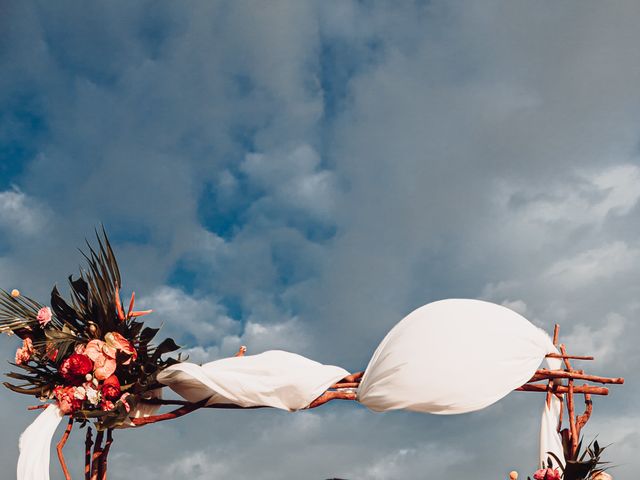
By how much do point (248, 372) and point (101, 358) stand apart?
1.01 metres

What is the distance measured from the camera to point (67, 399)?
4.45 m

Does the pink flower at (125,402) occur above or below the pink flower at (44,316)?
below

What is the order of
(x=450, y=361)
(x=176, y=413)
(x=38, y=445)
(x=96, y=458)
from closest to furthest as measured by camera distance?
(x=450, y=361) < (x=38, y=445) < (x=96, y=458) < (x=176, y=413)

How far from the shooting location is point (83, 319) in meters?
4.69

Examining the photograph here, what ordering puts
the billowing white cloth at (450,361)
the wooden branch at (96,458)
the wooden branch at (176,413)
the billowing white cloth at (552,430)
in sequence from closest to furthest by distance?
1. the billowing white cloth at (450,361)
2. the wooden branch at (96,458)
3. the wooden branch at (176,413)
4. the billowing white cloth at (552,430)

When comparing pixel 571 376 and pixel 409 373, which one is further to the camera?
pixel 571 376

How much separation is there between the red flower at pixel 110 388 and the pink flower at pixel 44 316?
2.05 ft

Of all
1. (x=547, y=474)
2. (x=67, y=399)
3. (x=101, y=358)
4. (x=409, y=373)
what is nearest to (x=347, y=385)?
(x=409, y=373)

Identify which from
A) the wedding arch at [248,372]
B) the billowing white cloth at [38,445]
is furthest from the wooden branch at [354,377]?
the billowing white cloth at [38,445]

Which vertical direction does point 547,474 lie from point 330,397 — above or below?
below

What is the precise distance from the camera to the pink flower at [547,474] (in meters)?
4.35

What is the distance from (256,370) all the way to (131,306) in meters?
1.03

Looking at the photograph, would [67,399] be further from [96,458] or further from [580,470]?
[580,470]

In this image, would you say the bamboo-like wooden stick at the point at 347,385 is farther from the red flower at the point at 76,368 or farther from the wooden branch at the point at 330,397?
the red flower at the point at 76,368
